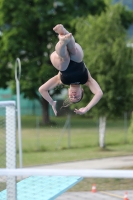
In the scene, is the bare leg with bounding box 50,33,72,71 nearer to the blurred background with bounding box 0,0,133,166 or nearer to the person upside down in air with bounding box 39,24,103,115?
the person upside down in air with bounding box 39,24,103,115

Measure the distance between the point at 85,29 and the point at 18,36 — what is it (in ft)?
42.0

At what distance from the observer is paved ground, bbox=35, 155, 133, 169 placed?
17.2m

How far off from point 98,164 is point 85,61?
4760 mm

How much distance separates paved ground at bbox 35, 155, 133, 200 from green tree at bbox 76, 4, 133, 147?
2.51 meters

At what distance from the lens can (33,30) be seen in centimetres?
3372

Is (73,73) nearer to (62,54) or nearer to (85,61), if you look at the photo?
(62,54)

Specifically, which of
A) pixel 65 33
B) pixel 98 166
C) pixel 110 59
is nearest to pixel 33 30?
pixel 110 59

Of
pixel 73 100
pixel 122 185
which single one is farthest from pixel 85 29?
pixel 73 100

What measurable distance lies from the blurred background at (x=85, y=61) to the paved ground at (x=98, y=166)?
839 mm

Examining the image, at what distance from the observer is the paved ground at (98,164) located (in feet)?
56.5

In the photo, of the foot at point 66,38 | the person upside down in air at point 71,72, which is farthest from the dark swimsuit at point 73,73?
the foot at point 66,38

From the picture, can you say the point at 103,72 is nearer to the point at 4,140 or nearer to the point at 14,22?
the point at 4,140

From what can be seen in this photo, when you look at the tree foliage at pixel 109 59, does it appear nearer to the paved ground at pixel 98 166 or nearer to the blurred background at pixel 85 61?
the blurred background at pixel 85 61

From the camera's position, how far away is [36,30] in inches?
1325
